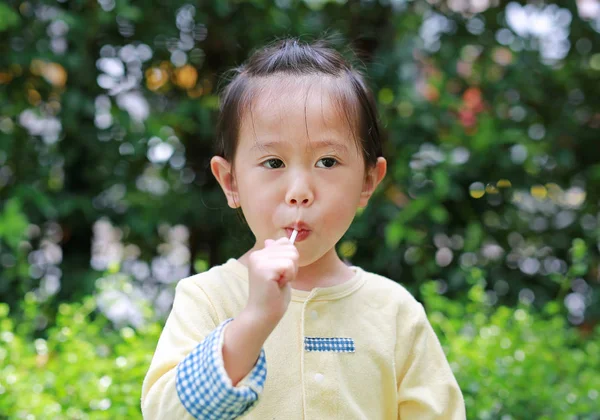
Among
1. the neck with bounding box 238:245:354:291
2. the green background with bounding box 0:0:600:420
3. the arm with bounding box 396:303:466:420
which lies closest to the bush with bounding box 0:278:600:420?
the green background with bounding box 0:0:600:420

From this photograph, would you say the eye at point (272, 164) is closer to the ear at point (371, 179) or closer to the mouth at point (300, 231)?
the mouth at point (300, 231)

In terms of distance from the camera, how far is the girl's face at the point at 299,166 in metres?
1.50

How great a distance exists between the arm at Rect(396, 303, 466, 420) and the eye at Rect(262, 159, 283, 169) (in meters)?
0.45

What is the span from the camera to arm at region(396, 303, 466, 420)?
5.49 ft

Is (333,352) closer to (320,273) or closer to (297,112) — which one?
(320,273)

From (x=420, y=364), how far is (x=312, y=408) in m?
0.27

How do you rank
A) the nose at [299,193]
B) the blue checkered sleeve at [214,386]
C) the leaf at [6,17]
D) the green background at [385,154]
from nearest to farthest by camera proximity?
the blue checkered sleeve at [214,386], the nose at [299,193], the leaf at [6,17], the green background at [385,154]

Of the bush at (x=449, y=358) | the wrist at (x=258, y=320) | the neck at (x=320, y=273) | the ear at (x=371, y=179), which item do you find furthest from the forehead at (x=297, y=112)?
the bush at (x=449, y=358)

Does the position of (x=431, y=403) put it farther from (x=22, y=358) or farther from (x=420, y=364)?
(x=22, y=358)

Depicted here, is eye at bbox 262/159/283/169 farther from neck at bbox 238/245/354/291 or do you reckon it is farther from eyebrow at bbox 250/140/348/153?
neck at bbox 238/245/354/291

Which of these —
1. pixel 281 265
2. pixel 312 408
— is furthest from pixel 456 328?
pixel 281 265

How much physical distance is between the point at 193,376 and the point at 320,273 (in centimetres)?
44

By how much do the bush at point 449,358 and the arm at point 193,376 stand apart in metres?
0.72

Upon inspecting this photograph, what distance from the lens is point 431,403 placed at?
5.48 feet
